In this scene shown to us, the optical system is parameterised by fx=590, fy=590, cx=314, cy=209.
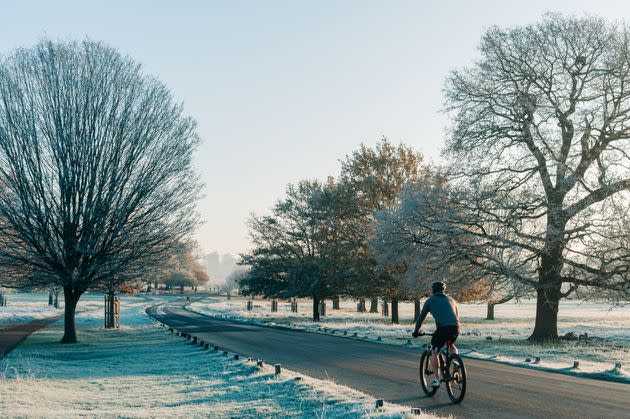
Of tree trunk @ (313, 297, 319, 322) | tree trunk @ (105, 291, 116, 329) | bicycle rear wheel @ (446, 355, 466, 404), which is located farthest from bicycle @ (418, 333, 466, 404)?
tree trunk @ (313, 297, 319, 322)

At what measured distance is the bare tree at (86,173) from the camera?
21734mm

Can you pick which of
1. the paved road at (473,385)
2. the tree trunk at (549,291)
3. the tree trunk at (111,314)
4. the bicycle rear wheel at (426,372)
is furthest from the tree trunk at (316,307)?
the bicycle rear wheel at (426,372)

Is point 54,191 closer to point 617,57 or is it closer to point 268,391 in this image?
point 268,391

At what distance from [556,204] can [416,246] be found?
641cm

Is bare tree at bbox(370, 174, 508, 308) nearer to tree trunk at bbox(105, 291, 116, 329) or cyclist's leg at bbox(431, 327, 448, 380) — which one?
cyclist's leg at bbox(431, 327, 448, 380)

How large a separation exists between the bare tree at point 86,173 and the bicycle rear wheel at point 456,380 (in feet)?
53.8

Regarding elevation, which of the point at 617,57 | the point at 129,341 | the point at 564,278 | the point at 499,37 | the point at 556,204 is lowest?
the point at 129,341

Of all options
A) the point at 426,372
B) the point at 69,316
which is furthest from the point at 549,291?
the point at 69,316

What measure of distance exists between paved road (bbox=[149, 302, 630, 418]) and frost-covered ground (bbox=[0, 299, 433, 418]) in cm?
125

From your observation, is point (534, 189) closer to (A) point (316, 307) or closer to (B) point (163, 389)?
(B) point (163, 389)

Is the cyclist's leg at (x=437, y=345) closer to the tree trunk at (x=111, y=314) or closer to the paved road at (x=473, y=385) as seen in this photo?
the paved road at (x=473, y=385)

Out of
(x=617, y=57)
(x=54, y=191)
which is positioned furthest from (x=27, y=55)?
(x=617, y=57)

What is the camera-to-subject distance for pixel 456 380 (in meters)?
10.2

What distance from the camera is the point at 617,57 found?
74.9ft
